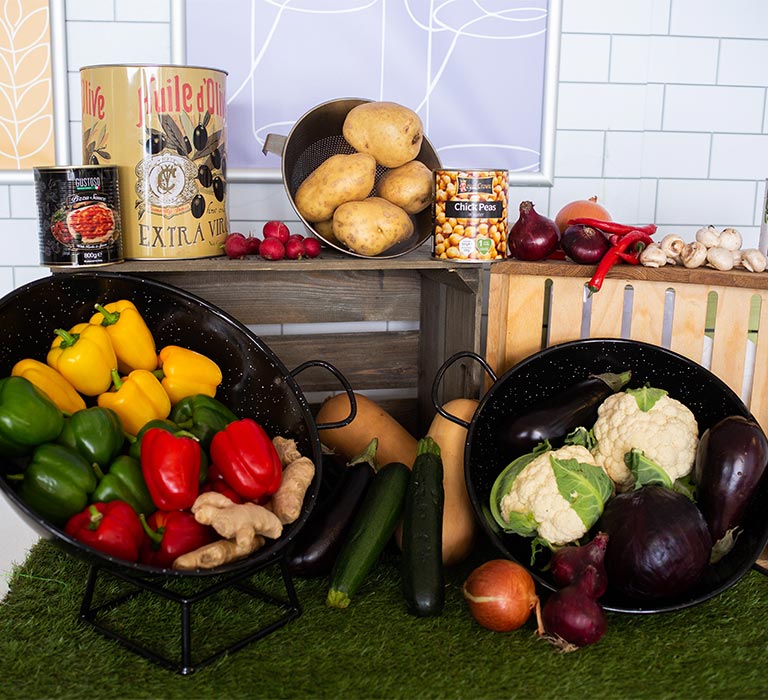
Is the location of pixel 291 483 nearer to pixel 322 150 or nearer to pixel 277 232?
pixel 277 232

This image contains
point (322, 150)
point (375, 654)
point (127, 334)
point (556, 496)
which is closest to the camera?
point (375, 654)

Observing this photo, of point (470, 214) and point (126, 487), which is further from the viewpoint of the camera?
point (470, 214)

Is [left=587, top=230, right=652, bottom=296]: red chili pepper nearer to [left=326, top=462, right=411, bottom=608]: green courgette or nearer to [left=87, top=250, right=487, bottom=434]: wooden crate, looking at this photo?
[left=87, top=250, right=487, bottom=434]: wooden crate

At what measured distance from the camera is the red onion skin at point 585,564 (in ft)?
4.15

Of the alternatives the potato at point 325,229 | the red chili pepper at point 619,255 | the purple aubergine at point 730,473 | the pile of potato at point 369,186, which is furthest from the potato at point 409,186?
the purple aubergine at point 730,473

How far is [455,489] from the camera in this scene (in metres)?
1.58

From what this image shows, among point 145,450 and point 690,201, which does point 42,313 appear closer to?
point 145,450

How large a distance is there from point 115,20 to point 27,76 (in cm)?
22

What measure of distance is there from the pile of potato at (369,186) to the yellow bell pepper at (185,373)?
34 centimetres

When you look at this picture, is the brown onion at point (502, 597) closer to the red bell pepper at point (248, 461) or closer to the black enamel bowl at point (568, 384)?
the black enamel bowl at point (568, 384)

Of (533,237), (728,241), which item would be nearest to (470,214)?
(533,237)

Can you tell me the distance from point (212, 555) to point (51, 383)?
16.2 inches

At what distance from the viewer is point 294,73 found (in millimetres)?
1877

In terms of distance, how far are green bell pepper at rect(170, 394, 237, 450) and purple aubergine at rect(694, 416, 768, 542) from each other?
30.9 inches
